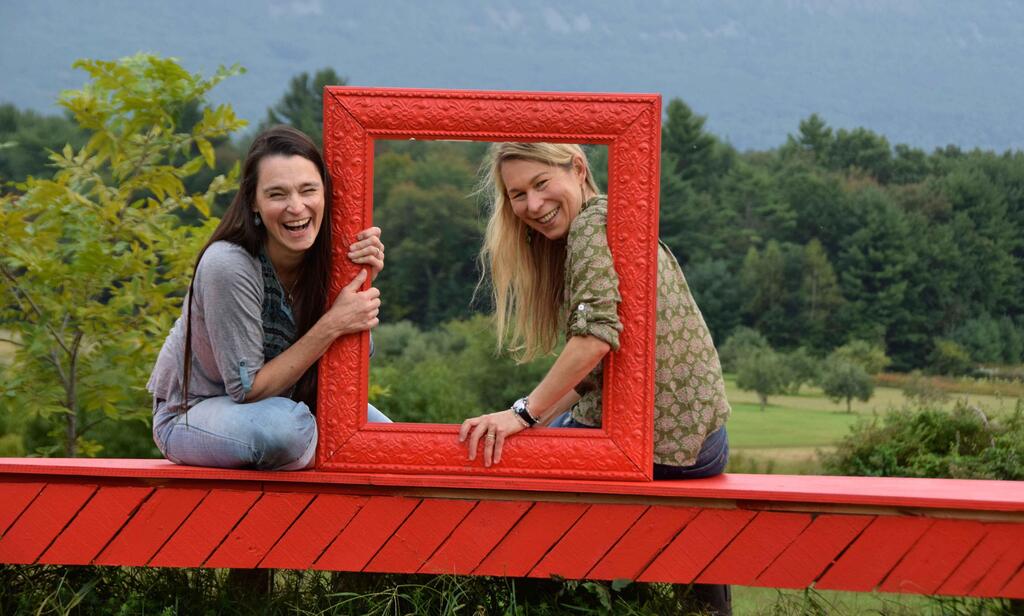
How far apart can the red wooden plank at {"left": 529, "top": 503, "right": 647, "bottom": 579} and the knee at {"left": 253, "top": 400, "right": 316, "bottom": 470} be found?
2.63 ft

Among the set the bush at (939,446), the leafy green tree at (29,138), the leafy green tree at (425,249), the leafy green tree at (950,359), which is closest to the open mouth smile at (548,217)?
the leafy green tree at (425,249)

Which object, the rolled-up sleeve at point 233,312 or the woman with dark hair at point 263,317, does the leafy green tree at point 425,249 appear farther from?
the rolled-up sleeve at point 233,312

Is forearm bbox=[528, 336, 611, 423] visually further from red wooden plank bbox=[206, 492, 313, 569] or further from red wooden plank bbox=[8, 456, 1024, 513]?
red wooden plank bbox=[206, 492, 313, 569]

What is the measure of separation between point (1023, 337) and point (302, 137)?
815cm

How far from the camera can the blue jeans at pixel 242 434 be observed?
3.27 m

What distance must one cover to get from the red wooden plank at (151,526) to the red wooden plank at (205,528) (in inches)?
1.0

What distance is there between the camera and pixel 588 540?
3387mm

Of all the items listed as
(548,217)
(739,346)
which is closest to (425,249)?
(548,217)

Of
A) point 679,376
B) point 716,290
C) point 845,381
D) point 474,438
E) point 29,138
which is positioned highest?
point 29,138

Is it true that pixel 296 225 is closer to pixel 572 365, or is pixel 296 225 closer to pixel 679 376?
pixel 572 365

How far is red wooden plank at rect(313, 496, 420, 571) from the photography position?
340cm

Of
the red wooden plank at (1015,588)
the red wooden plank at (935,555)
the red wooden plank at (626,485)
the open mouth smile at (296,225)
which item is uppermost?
the open mouth smile at (296,225)

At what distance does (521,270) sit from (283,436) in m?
0.92

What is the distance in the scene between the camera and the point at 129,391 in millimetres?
5918
